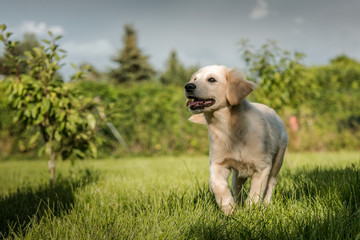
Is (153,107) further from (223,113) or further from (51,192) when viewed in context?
(223,113)

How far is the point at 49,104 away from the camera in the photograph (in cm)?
426

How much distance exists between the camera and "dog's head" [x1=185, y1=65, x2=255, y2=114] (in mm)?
2727

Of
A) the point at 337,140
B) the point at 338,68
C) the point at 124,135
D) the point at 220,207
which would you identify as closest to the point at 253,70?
the point at 220,207

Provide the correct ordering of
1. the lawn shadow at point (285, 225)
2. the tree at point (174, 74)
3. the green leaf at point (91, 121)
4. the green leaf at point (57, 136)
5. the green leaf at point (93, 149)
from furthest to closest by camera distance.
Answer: the tree at point (174, 74)
the green leaf at point (93, 149)
the green leaf at point (91, 121)
the green leaf at point (57, 136)
the lawn shadow at point (285, 225)

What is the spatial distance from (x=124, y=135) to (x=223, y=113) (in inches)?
363

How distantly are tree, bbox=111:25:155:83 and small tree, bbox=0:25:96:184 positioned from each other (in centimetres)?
3737

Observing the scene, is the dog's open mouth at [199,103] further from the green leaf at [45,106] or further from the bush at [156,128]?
the bush at [156,128]

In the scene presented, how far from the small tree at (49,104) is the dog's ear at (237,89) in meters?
2.29

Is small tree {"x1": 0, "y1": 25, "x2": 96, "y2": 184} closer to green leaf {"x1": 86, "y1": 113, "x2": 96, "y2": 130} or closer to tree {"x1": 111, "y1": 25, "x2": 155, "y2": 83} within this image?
green leaf {"x1": 86, "y1": 113, "x2": 96, "y2": 130}

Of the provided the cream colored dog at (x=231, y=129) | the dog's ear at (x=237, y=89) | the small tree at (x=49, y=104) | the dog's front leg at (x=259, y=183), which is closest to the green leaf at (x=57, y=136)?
the small tree at (x=49, y=104)

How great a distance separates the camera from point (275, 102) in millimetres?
6301

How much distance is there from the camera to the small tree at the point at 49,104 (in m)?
4.26

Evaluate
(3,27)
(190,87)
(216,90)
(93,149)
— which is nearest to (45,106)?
(93,149)

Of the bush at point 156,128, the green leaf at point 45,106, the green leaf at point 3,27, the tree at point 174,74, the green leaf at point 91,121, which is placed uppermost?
the tree at point 174,74
